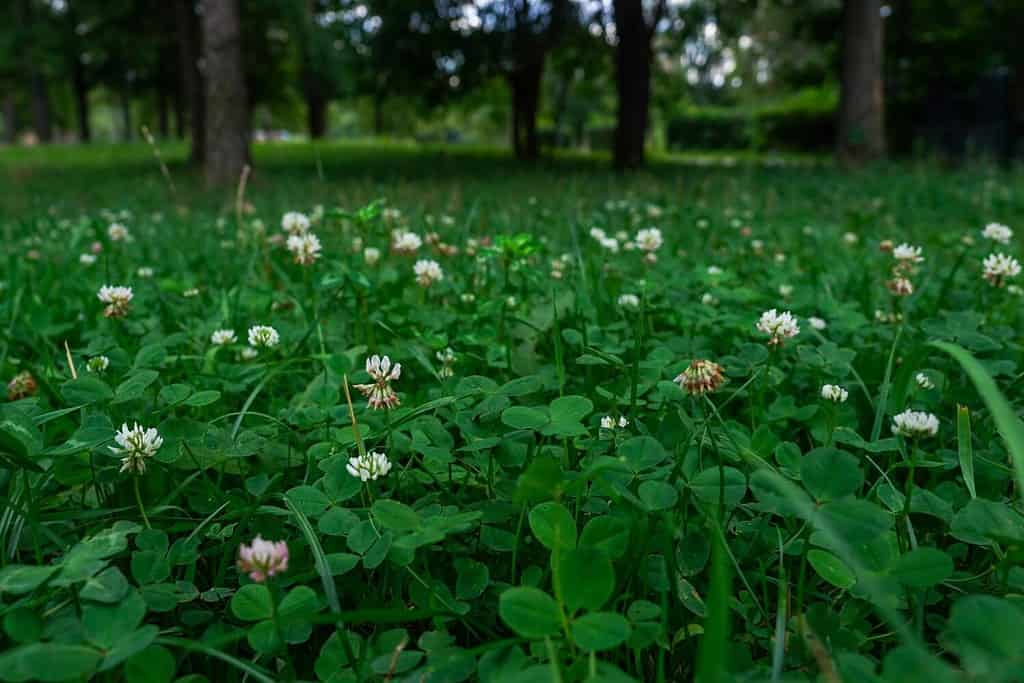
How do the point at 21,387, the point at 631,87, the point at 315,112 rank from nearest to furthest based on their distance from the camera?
the point at 21,387 → the point at 631,87 → the point at 315,112

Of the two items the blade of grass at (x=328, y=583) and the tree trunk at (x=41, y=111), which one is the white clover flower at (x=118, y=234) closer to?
the blade of grass at (x=328, y=583)

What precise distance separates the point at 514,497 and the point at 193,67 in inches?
647

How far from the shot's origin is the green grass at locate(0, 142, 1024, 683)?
3.09 feet

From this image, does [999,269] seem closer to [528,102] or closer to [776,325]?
[776,325]

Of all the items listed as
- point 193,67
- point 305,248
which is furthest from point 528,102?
point 305,248

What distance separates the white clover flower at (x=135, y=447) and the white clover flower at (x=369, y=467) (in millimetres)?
333

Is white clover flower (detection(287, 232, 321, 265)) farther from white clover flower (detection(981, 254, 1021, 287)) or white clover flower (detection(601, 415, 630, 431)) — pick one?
white clover flower (detection(981, 254, 1021, 287))

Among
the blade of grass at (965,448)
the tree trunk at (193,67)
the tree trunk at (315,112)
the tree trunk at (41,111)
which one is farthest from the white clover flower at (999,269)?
the tree trunk at (41,111)

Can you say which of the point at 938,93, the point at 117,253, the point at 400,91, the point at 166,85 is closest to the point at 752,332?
the point at 117,253

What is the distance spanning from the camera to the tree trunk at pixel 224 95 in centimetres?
945

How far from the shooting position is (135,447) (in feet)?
4.13

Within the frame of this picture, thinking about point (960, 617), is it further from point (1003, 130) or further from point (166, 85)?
point (166, 85)

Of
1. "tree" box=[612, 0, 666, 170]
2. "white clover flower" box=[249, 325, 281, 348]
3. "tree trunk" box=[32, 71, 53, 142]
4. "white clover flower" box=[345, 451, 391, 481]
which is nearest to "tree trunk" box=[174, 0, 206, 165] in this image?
"tree" box=[612, 0, 666, 170]

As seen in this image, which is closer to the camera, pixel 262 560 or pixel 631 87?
pixel 262 560
